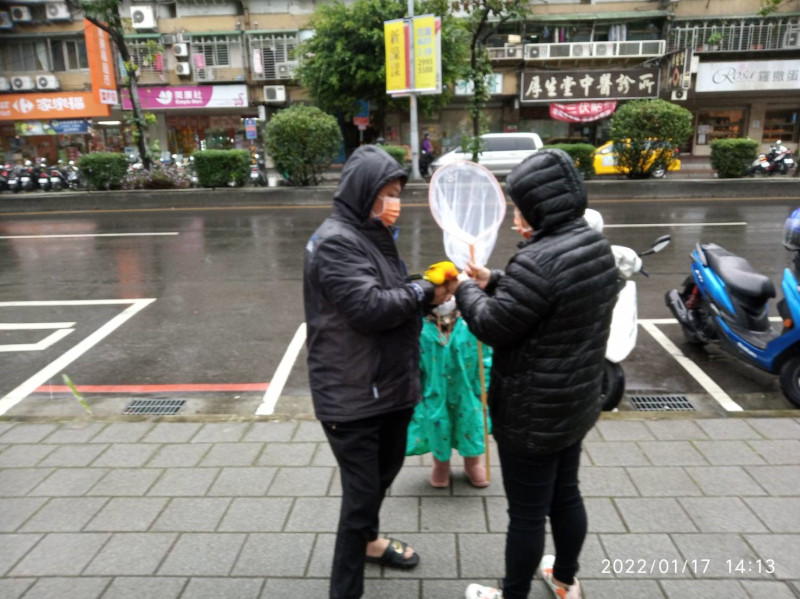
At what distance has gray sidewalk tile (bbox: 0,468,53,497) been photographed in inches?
129

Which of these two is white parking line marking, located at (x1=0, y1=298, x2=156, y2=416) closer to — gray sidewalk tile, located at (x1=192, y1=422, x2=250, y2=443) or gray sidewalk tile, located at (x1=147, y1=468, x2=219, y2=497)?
gray sidewalk tile, located at (x1=192, y1=422, x2=250, y2=443)

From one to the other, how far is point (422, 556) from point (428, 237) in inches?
320

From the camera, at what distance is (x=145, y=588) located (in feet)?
8.33

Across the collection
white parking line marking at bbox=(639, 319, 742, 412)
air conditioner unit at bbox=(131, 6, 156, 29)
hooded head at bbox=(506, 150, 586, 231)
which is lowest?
white parking line marking at bbox=(639, 319, 742, 412)

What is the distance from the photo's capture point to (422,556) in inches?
108

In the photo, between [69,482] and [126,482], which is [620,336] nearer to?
[126,482]

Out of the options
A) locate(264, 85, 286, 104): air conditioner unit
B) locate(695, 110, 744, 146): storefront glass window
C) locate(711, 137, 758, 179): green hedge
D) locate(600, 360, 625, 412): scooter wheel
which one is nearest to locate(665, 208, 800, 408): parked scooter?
locate(600, 360, 625, 412): scooter wheel

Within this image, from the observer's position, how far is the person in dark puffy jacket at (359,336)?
2150 mm

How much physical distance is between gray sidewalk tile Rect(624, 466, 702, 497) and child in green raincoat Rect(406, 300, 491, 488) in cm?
84

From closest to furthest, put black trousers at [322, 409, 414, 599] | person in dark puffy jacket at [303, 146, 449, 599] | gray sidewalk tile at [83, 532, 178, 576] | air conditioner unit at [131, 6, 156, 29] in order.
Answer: person in dark puffy jacket at [303, 146, 449, 599] < black trousers at [322, 409, 414, 599] < gray sidewalk tile at [83, 532, 178, 576] < air conditioner unit at [131, 6, 156, 29]

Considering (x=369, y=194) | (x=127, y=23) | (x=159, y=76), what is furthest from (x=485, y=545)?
(x=127, y=23)

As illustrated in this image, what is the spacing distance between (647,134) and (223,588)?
14.8 meters

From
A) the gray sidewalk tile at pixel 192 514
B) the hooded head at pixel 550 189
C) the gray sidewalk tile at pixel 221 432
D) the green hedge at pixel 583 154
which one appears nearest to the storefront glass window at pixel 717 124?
the green hedge at pixel 583 154

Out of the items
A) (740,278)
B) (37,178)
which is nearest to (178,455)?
(740,278)
